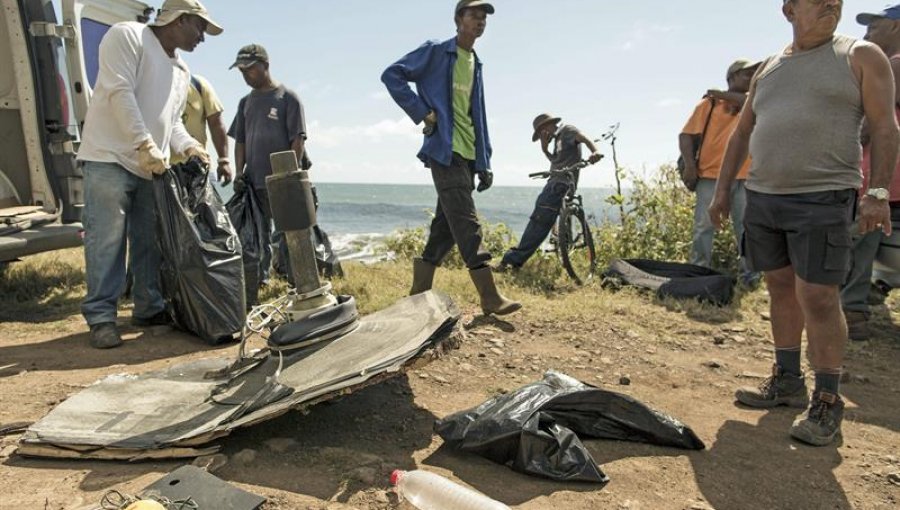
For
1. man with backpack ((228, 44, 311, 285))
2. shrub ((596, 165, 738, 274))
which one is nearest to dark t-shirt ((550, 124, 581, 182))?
shrub ((596, 165, 738, 274))

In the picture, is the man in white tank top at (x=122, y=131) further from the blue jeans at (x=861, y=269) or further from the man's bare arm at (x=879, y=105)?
the blue jeans at (x=861, y=269)

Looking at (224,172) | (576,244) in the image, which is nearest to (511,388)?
(224,172)

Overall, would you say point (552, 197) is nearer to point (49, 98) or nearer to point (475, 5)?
point (475, 5)

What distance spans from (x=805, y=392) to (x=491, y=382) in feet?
5.21

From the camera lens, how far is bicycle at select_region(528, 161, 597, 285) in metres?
6.62

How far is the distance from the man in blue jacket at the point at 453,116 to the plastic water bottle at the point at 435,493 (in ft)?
7.76

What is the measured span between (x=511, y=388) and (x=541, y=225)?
3.66 meters

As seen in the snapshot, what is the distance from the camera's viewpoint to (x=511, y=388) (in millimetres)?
3264

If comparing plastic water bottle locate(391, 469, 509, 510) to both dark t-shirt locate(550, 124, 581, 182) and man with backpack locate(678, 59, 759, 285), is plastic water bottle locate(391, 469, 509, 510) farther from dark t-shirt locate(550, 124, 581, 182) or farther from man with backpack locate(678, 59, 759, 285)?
dark t-shirt locate(550, 124, 581, 182)

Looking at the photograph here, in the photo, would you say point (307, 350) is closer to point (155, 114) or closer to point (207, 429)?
point (207, 429)

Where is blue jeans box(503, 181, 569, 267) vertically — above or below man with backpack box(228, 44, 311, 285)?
below

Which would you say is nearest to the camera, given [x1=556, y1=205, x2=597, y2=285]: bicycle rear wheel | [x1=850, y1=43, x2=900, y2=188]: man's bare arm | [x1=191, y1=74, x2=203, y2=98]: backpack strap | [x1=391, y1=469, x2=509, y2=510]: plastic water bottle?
[x1=391, y1=469, x2=509, y2=510]: plastic water bottle

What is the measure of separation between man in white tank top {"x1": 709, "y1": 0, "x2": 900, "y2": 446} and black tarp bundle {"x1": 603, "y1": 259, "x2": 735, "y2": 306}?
240cm

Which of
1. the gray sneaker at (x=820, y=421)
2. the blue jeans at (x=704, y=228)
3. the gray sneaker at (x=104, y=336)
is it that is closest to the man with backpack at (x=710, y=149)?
the blue jeans at (x=704, y=228)
